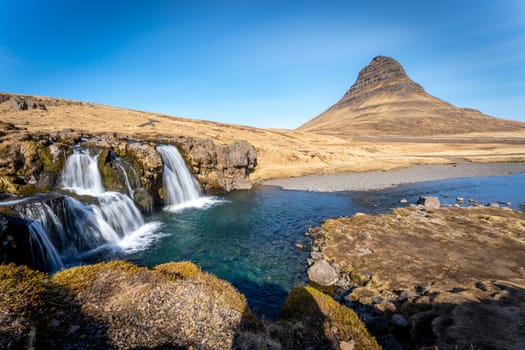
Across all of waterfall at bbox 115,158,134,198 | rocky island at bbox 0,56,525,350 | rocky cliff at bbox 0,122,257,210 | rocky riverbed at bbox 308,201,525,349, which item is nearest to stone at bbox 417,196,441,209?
rocky island at bbox 0,56,525,350

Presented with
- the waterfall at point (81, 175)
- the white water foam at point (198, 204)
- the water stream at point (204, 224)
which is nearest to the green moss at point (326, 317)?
the water stream at point (204, 224)

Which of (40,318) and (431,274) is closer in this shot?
(40,318)

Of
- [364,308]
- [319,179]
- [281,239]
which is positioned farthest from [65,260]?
[319,179]

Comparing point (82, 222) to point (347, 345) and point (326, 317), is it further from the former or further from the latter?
point (347, 345)

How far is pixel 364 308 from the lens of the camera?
11547 mm

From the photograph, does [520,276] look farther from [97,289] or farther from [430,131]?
[430,131]

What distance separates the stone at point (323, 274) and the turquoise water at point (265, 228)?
0.72 metres

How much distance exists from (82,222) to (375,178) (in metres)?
47.5

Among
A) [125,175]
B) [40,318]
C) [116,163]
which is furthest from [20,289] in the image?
[116,163]

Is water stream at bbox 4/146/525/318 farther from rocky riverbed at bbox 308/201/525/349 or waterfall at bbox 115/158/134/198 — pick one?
rocky riverbed at bbox 308/201/525/349

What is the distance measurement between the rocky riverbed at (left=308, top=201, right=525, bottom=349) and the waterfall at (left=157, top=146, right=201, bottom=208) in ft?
67.1

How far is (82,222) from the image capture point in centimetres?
1895

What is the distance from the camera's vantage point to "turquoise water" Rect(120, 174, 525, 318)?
598 inches

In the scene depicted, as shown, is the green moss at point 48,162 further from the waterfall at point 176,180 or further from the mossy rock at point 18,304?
the mossy rock at point 18,304
